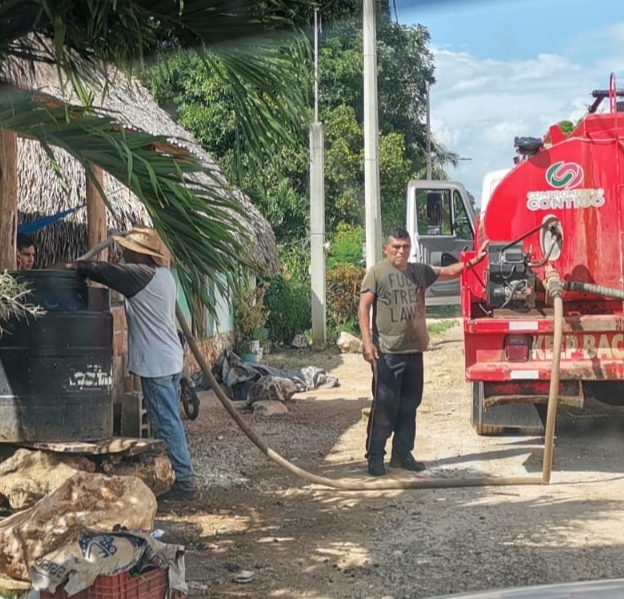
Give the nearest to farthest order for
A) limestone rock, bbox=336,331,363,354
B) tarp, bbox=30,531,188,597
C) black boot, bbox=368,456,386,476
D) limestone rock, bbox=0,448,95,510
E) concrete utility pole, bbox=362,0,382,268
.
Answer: tarp, bbox=30,531,188,597, limestone rock, bbox=0,448,95,510, black boot, bbox=368,456,386,476, concrete utility pole, bbox=362,0,382,268, limestone rock, bbox=336,331,363,354

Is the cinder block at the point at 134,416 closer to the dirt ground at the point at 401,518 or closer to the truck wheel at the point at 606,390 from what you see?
the dirt ground at the point at 401,518

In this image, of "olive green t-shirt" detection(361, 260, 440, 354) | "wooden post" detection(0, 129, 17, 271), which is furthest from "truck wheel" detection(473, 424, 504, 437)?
"wooden post" detection(0, 129, 17, 271)

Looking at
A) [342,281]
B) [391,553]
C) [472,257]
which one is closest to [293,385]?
[472,257]

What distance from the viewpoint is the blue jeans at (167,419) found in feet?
22.6

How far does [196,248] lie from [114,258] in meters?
5.26

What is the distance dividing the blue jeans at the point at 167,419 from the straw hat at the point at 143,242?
0.84m

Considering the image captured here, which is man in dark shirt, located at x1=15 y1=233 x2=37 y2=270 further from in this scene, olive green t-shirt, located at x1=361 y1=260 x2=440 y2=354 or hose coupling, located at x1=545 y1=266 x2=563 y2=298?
hose coupling, located at x1=545 y1=266 x2=563 y2=298

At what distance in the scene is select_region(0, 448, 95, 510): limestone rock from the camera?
5453mm

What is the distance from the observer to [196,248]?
5148mm

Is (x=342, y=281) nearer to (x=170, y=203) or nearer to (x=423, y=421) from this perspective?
(x=423, y=421)

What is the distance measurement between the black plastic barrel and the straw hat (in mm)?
1238

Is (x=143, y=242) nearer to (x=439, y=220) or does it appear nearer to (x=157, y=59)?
(x=157, y=59)

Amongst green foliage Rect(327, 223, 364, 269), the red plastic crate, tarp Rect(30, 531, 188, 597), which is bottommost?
the red plastic crate

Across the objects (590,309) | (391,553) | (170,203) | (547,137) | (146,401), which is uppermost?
(547,137)
